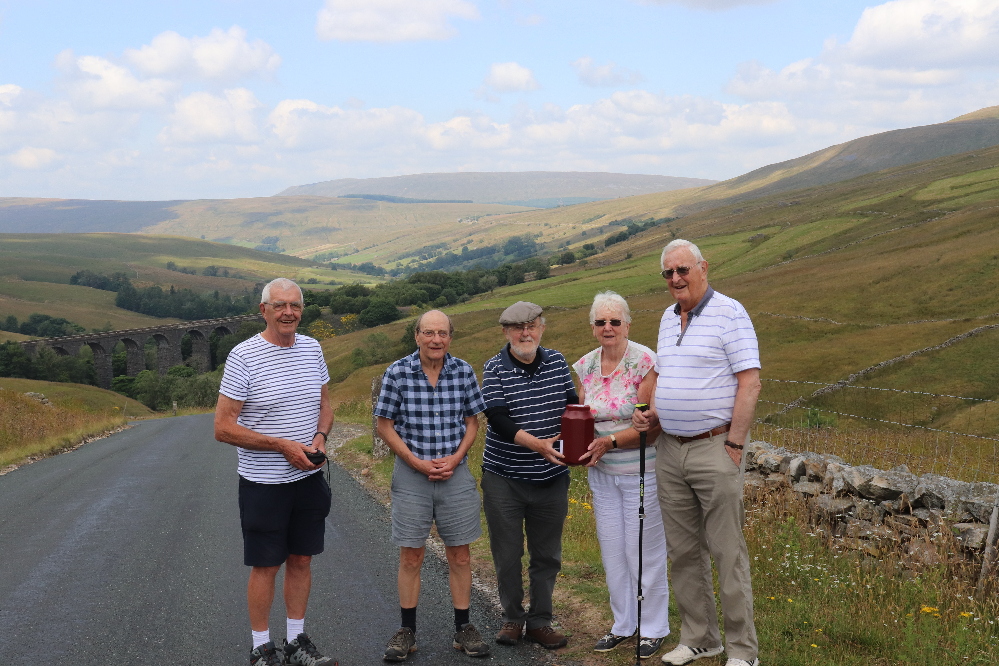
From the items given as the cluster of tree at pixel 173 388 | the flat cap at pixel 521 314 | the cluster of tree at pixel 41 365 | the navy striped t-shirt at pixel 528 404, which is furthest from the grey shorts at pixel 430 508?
the cluster of tree at pixel 41 365

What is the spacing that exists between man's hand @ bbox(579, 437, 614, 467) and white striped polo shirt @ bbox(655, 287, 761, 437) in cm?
51

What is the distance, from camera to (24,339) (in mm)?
124250

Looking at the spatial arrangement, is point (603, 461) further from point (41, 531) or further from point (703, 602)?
point (41, 531)

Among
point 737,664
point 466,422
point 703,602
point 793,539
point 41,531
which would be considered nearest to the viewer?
point 737,664

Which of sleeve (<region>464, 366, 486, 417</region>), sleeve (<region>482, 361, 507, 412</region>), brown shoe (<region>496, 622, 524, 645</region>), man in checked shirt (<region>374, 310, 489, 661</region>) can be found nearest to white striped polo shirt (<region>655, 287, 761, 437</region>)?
sleeve (<region>482, 361, 507, 412</region>)

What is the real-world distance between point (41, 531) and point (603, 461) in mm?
8451

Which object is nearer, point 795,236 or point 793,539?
point 793,539

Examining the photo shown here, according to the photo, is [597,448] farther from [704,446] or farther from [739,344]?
[739,344]

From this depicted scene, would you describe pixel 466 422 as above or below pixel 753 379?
below

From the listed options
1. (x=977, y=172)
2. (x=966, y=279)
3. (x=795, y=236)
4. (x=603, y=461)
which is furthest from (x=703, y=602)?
(x=977, y=172)

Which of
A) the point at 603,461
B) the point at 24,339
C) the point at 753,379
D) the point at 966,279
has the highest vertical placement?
the point at 753,379

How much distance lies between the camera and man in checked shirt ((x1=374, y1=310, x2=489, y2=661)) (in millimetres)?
6281

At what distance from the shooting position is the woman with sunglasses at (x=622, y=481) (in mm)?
6316

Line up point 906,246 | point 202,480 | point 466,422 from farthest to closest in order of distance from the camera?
point 906,246 < point 202,480 < point 466,422
